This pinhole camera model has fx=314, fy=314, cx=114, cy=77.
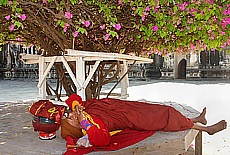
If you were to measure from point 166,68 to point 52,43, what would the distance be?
1594cm

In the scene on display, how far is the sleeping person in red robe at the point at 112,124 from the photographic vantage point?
2541 mm

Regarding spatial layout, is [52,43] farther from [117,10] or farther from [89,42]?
[117,10]

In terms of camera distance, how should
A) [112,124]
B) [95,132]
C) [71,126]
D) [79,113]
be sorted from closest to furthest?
1. [95,132]
2. [79,113]
3. [71,126]
4. [112,124]

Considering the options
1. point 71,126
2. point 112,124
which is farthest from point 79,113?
point 112,124

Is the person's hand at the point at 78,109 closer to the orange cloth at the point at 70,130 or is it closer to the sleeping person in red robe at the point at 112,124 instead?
the sleeping person in red robe at the point at 112,124

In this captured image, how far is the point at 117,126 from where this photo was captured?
9.73 feet

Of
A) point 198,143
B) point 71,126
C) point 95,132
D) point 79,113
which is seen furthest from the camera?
point 198,143

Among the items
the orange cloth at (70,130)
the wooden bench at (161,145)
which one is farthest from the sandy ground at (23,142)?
the wooden bench at (161,145)

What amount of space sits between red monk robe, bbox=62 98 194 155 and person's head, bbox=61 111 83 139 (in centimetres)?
6

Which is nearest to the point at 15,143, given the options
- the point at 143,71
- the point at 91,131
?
the point at 91,131

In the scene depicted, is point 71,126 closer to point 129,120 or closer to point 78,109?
point 78,109

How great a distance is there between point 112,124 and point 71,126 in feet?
1.26

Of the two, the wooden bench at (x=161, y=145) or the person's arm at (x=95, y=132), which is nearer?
the person's arm at (x=95, y=132)

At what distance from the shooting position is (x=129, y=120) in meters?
3.01
